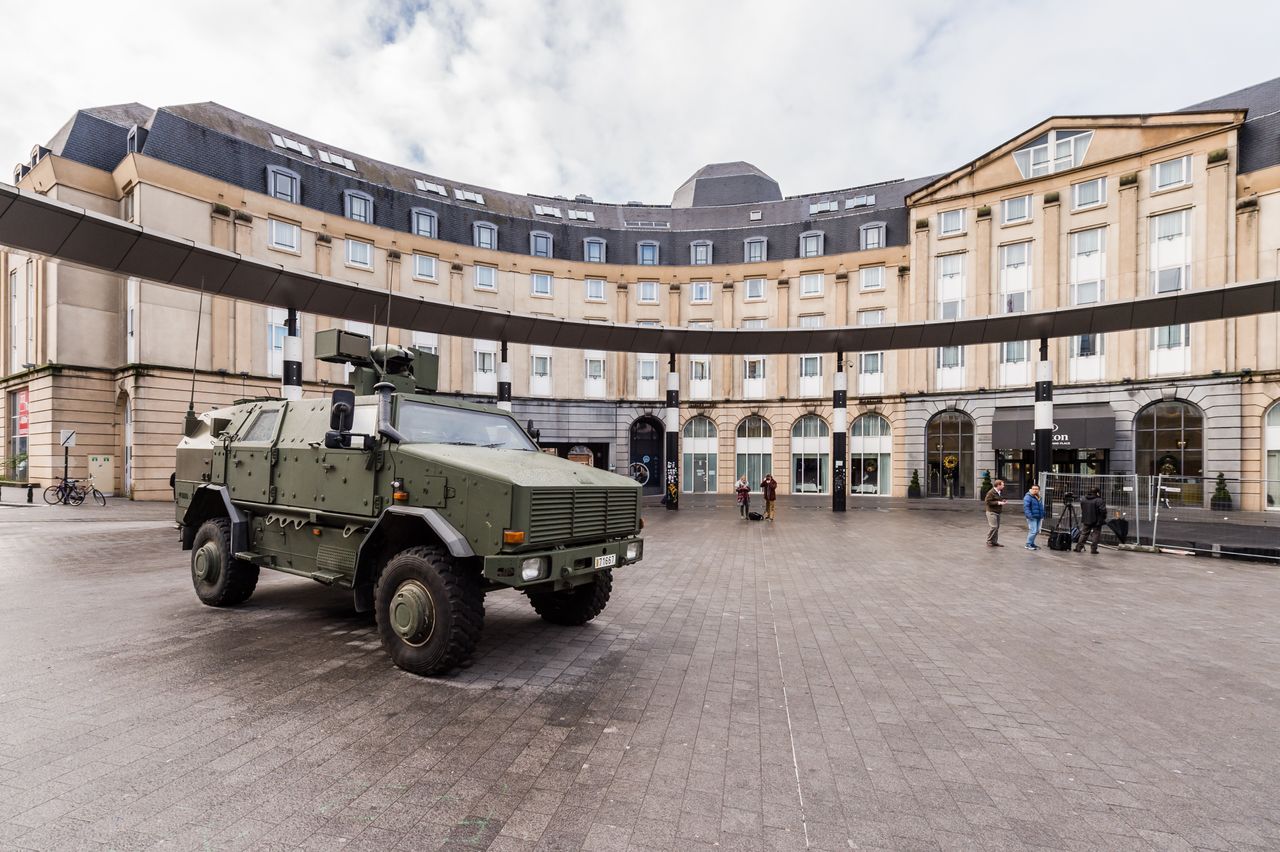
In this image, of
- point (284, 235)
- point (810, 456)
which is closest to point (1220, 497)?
point (810, 456)

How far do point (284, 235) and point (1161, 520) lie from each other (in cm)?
3584

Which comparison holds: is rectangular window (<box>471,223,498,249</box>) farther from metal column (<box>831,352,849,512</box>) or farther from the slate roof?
the slate roof

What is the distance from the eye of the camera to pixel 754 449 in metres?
35.4

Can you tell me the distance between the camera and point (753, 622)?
24.0 ft

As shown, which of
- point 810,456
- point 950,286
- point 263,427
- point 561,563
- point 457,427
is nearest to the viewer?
point 561,563

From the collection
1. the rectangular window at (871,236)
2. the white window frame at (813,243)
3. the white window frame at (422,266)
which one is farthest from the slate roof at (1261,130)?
the white window frame at (422,266)

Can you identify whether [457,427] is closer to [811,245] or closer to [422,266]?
[422,266]

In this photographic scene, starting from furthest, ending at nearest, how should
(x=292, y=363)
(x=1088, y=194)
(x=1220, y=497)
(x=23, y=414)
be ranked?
(x=1088, y=194), (x=23, y=414), (x=1220, y=497), (x=292, y=363)

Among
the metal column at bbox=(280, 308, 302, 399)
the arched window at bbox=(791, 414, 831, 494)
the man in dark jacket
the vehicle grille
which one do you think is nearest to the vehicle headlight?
the vehicle grille

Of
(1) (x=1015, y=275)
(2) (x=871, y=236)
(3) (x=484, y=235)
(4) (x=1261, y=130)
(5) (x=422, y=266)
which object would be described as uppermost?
(4) (x=1261, y=130)

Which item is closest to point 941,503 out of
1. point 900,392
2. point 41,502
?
point 900,392

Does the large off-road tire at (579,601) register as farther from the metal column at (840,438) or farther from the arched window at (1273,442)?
the arched window at (1273,442)

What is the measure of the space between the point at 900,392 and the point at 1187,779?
3077 cm

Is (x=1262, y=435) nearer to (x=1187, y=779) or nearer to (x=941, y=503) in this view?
(x=941, y=503)
